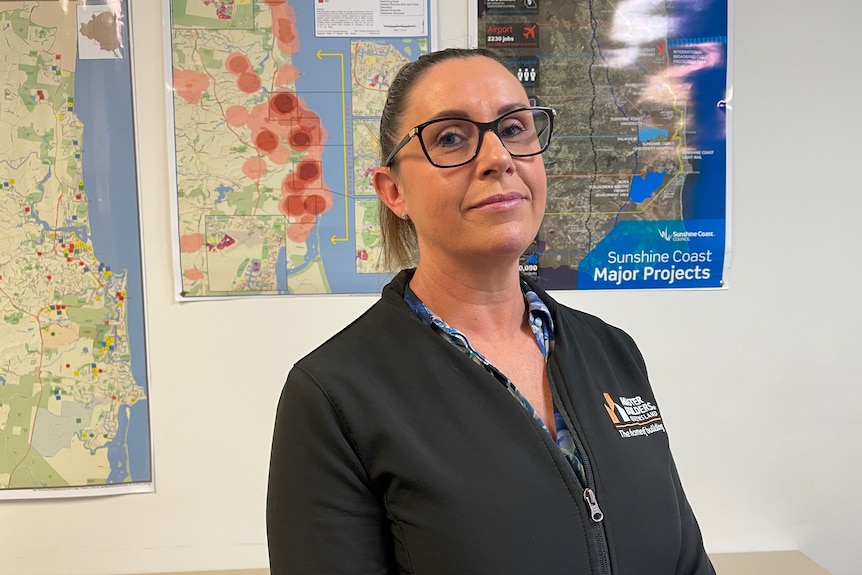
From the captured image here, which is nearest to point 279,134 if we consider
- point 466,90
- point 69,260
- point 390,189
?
point 69,260

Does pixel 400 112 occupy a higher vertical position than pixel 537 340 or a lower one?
higher

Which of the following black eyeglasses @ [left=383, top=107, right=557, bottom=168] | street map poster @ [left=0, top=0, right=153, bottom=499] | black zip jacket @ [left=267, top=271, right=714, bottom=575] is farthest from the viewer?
street map poster @ [left=0, top=0, right=153, bottom=499]

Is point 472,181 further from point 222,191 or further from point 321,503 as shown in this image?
point 222,191

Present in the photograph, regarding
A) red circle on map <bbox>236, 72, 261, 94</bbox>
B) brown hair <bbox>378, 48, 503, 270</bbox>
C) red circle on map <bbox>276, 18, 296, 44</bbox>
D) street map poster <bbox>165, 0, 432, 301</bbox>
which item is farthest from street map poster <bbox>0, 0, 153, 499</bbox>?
brown hair <bbox>378, 48, 503, 270</bbox>

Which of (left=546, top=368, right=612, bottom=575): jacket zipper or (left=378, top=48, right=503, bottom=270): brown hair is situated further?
(left=378, top=48, right=503, bottom=270): brown hair

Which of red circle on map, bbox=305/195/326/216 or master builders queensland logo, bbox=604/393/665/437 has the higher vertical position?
red circle on map, bbox=305/195/326/216

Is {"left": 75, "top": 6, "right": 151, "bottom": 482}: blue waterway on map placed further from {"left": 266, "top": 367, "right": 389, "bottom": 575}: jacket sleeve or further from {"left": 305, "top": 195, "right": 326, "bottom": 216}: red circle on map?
{"left": 266, "top": 367, "right": 389, "bottom": 575}: jacket sleeve

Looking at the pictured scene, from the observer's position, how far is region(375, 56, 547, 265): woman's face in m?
0.85

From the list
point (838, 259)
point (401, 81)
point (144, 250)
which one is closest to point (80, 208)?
point (144, 250)

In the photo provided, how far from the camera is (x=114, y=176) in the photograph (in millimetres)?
1664

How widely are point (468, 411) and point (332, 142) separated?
42.5 inches

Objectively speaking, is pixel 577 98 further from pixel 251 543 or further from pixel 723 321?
pixel 251 543

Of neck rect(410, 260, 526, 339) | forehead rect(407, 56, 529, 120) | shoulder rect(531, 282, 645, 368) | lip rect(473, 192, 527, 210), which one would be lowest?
shoulder rect(531, 282, 645, 368)

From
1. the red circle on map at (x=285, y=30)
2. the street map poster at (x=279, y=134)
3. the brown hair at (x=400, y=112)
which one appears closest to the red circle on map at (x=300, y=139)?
the street map poster at (x=279, y=134)
